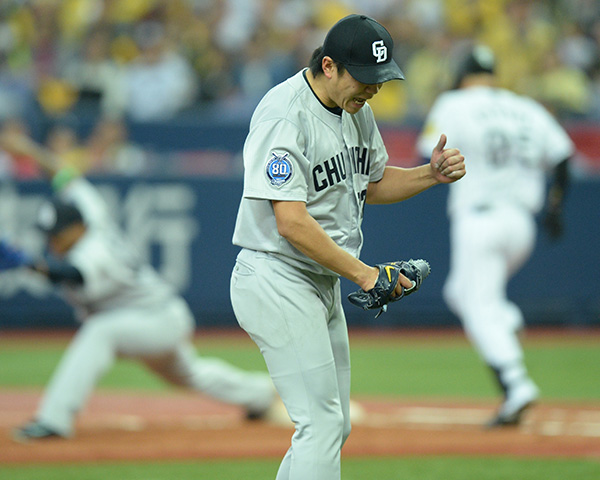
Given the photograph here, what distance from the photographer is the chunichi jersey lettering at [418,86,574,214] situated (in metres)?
7.16

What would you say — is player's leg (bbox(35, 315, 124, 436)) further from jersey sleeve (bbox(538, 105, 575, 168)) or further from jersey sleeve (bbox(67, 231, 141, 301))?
jersey sleeve (bbox(538, 105, 575, 168))

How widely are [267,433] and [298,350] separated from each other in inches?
121

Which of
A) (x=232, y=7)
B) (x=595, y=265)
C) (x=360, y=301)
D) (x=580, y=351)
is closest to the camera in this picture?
(x=360, y=301)

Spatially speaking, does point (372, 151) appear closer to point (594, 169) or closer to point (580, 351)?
point (580, 351)

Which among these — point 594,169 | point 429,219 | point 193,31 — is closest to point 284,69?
point 193,31

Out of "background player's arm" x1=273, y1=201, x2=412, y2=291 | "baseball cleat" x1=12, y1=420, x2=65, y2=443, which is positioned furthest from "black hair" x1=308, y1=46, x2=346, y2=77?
"baseball cleat" x1=12, y1=420, x2=65, y2=443

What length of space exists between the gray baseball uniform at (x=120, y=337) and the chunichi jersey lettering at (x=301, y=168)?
9.33ft

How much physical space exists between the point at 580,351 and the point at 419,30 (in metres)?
6.11

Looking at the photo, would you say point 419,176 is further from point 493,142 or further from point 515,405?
point 493,142

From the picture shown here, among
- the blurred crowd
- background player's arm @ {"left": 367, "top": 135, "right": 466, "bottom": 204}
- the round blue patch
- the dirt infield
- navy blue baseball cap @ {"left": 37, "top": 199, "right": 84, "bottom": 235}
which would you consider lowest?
the dirt infield

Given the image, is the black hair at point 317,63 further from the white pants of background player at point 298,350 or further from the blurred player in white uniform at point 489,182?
the blurred player in white uniform at point 489,182

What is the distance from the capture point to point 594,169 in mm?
12750

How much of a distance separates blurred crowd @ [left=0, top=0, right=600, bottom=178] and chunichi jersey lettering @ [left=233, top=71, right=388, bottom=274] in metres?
8.66

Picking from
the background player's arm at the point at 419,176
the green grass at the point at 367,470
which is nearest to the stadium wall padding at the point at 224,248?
the green grass at the point at 367,470
